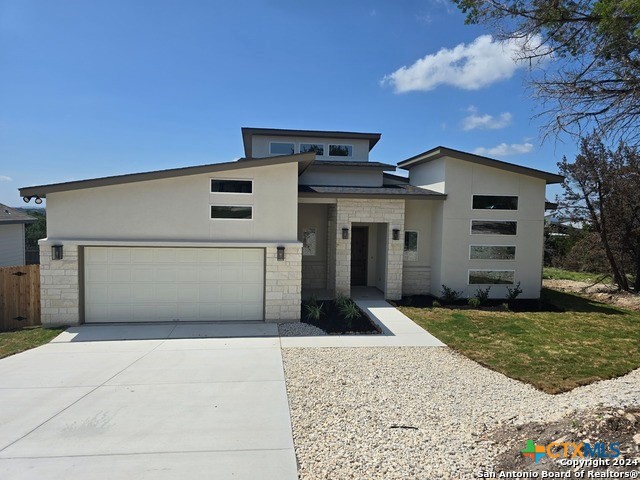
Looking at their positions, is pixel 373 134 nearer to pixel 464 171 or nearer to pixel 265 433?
pixel 464 171

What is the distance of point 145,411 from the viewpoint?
16.8 feet

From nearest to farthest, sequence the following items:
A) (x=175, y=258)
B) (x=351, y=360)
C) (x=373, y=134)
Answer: (x=351, y=360), (x=175, y=258), (x=373, y=134)

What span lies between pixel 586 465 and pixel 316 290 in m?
11.5

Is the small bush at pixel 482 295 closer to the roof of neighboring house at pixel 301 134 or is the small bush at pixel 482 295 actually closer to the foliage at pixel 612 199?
the foliage at pixel 612 199

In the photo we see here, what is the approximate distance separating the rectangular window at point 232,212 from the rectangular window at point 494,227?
8.08 m

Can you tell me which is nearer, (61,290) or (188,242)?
(61,290)

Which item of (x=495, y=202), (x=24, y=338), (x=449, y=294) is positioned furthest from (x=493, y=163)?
(x=24, y=338)

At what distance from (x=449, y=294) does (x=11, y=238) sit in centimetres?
2094

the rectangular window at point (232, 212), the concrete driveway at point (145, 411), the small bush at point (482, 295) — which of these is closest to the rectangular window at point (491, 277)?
the small bush at point (482, 295)

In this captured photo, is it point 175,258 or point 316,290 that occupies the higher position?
point 175,258

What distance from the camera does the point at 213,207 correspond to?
399 inches

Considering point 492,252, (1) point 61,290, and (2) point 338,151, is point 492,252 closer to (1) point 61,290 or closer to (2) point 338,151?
(2) point 338,151

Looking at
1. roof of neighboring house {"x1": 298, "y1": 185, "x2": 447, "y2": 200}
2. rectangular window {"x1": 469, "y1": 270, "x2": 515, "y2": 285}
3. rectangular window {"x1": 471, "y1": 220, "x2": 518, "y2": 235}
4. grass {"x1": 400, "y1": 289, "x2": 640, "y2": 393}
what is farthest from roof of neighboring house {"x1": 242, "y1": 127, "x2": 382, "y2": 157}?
grass {"x1": 400, "y1": 289, "x2": 640, "y2": 393}

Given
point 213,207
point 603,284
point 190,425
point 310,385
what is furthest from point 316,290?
point 603,284
